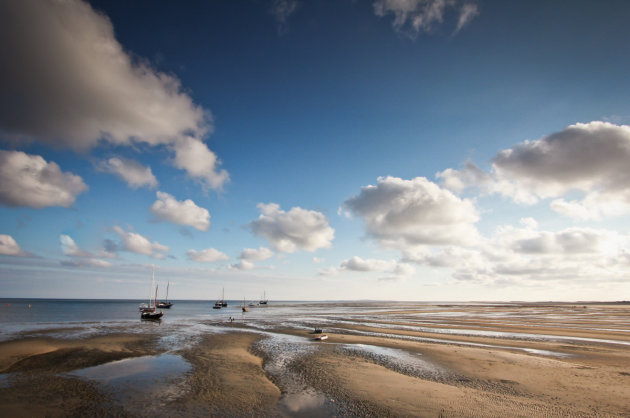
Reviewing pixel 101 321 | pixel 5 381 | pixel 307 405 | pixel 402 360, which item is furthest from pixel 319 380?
pixel 101 321

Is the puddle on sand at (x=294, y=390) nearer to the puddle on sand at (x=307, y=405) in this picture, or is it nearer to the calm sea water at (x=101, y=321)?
the puddle on sand at (x=307, y=405)

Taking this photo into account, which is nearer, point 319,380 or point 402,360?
point 319,380

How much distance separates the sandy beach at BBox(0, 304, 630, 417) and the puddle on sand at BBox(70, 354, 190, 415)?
0.06 meters

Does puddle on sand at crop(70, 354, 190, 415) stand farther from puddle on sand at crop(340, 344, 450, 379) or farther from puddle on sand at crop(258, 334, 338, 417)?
puddle on sand at crop(340, 344, 450, 379)

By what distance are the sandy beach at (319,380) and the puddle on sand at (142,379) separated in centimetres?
6

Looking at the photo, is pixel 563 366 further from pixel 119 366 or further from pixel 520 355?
pixel 119 366

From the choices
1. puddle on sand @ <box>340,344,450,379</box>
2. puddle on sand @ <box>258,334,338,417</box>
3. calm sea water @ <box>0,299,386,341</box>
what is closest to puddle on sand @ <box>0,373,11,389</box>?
puddle on sand @ <box>258,334,338,417</box>

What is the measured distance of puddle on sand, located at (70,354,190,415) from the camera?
1311cm

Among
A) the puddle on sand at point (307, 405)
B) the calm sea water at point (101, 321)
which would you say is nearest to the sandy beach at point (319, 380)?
the puddle on sand at point (307, 405)

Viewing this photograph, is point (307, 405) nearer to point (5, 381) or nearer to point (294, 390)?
point (294, 390)

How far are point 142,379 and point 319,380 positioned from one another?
10.0 m

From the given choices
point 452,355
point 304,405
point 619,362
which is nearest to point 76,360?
point 304,405

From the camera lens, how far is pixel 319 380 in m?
16.1

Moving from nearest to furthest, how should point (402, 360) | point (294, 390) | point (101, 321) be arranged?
point (294, 390) → point (402, 360) → point (101, 321)
